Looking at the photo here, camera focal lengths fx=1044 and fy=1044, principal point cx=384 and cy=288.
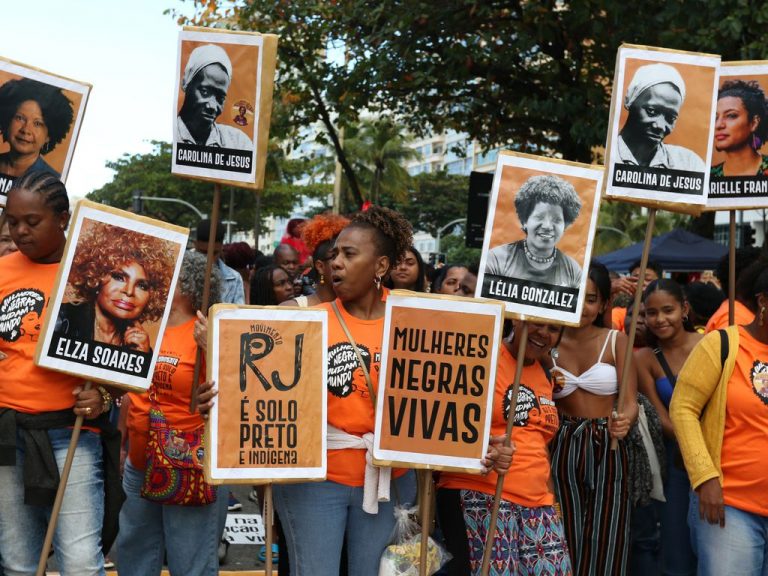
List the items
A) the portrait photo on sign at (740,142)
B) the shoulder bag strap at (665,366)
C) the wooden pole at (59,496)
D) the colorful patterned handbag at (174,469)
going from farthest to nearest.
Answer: the shoulder bag strap at (665,366) < the portrait photo on sign at (740,142) < the colorful patterned handbag at (174,469) < the wooden pole at (59,496)

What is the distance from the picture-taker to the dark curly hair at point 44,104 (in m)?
4.77

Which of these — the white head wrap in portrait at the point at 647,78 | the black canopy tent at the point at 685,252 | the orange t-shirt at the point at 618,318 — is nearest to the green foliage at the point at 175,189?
the black canopy tent at the point at 685,252

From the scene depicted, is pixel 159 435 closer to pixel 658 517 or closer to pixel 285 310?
pixel 285 310

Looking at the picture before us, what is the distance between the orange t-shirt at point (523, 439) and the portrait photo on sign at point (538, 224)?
1.39 feet

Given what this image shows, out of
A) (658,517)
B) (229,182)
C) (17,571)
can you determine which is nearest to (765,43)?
(658,517)

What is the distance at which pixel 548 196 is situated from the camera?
451 cm

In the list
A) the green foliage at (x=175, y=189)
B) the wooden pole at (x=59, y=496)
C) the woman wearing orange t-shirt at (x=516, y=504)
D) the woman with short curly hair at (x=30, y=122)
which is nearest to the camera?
the wooden pole at (x=59, y=496)

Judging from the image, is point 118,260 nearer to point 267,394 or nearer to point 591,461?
point 267,394

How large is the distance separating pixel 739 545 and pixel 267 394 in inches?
78.9

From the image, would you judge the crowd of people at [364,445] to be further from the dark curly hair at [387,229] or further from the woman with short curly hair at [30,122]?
the woman with short curly hair at [30,122]

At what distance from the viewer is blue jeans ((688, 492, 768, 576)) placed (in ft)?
13.9

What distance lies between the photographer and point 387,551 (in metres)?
4.26

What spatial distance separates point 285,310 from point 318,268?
5.91 feet

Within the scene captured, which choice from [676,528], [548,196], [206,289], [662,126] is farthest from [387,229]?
[676,528]
